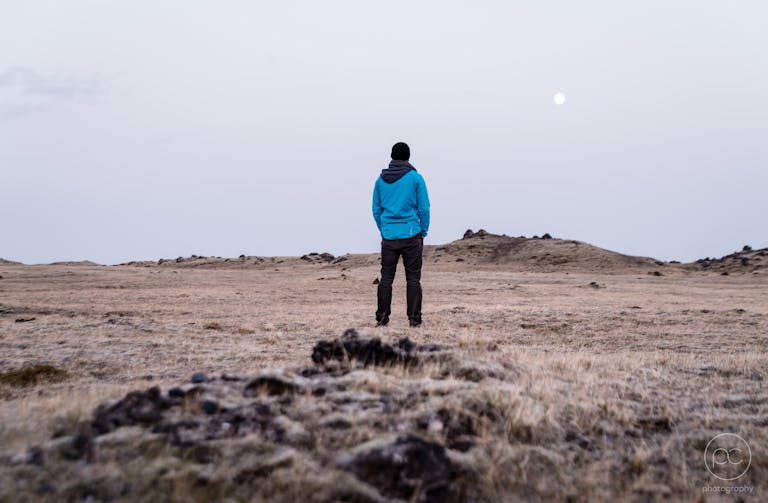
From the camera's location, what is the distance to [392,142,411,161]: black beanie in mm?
9547

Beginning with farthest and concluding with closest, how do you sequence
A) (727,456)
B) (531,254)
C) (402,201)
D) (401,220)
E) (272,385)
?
(531,254) < (401,220) < (402,201) < (272,385) < (727,456)

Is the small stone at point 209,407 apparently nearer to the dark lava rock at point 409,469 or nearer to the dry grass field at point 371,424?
the dry grass field at point 371,424

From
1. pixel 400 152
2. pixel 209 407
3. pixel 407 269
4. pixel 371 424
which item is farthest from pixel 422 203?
pixel 209 407

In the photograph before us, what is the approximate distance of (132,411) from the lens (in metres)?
3.34

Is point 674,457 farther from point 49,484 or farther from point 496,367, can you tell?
point 49,484

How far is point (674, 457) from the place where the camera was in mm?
3516

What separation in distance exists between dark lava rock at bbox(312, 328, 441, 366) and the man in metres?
4.36

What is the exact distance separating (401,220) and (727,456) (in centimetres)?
660

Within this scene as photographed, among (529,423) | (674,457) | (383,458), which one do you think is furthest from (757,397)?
(383,458)

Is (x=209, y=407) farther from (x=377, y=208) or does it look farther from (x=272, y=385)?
(x=377, y=208)

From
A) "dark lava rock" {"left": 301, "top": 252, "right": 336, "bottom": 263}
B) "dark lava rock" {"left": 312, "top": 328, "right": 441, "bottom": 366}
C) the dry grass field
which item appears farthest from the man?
"dark lava rock" {"left": 301, "top": 252, "right": 336, "bottom": 263}

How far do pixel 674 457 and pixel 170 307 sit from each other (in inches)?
487

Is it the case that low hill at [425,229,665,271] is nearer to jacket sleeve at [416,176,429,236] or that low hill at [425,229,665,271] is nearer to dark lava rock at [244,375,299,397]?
jacket sleeve at [416,176,429,236]

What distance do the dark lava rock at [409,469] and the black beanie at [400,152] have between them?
7.09 metres
